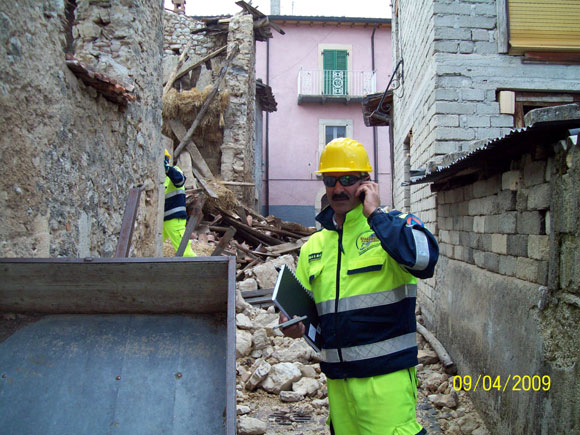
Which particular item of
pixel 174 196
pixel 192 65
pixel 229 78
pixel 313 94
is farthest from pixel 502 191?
pixel 313 94

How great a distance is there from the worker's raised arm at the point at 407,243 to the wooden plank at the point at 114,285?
2.78 ft

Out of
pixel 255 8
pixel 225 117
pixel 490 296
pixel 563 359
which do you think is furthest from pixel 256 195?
pixel 563 359

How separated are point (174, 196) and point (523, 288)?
4.74m

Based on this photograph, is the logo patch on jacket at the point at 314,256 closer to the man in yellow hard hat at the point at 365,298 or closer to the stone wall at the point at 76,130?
the man in yellow hard hat at the point at 365,298

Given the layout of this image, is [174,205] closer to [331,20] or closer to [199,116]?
[199,116]

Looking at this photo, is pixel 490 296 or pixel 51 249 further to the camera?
pixel 490 296

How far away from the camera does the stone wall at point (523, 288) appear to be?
8.59 feet

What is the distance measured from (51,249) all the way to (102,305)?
1143 millimetres

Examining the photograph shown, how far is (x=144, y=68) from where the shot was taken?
17.5ft

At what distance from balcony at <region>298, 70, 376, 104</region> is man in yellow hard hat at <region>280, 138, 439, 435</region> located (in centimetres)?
1903

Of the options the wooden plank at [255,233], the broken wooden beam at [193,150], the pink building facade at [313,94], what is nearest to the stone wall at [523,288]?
the wooden plank at [255,233]

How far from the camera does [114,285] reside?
8.25 ft

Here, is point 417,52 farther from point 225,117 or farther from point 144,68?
point 225,117

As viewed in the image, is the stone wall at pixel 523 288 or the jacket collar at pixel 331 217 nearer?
the jacket collar at pixel 331 217
